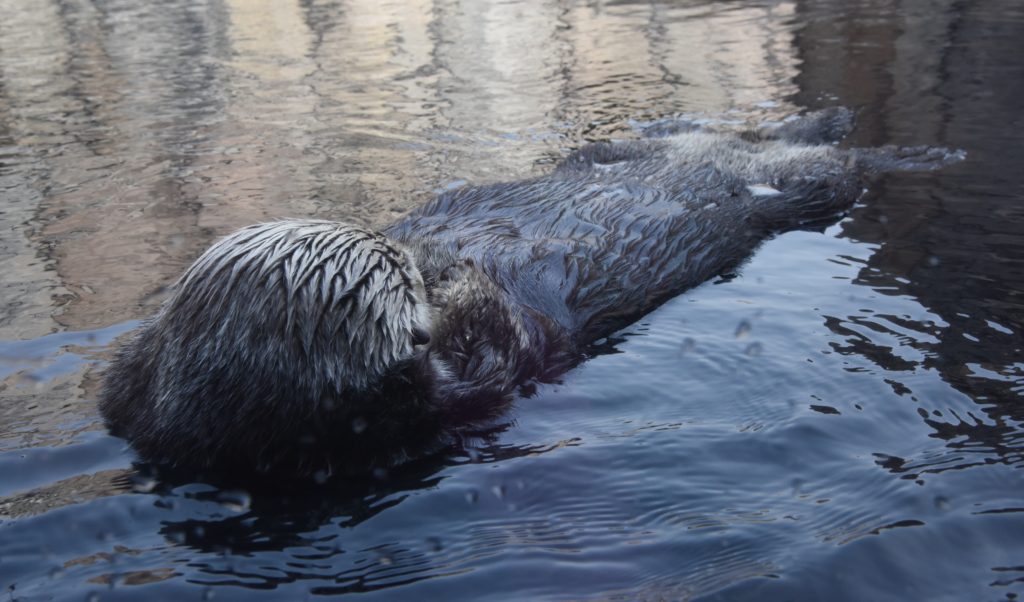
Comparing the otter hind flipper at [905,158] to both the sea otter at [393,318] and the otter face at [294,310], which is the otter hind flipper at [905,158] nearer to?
the sea otter at [393,318]

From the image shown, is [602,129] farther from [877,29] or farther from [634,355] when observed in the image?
[877,29]

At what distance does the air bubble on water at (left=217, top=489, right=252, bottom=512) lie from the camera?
7.89 feet

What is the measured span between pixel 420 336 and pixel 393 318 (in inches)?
4.8

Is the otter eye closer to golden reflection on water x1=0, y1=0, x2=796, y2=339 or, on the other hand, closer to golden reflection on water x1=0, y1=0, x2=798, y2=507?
golden reflection on water x1=0, y1=0, x2=798, y2=507

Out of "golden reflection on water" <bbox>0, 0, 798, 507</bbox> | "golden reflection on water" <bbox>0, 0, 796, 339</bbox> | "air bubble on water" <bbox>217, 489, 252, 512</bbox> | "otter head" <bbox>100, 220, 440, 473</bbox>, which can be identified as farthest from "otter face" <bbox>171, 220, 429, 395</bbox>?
"golden reflection on water" <bbox>0, 0, 796, 339</bbox>

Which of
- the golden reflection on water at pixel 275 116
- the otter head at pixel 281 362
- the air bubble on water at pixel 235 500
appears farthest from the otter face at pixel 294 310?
the golden reflection on water at pixel 275 116

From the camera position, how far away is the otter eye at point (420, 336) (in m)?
2.60

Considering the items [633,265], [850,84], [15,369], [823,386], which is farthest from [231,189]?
[850,84]

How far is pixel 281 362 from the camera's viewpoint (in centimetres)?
232

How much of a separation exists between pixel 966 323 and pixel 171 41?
433 inches

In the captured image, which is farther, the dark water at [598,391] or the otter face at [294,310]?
the otter face at [294,310]

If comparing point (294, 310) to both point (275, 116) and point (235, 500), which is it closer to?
point (235, 500)

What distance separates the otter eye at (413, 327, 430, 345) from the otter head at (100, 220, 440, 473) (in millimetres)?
12

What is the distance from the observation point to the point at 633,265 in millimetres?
3566
